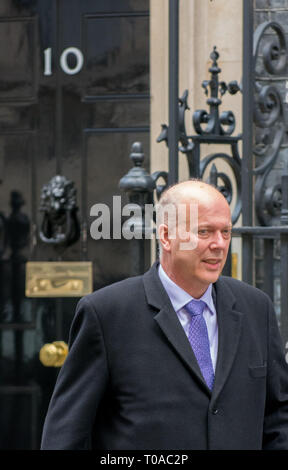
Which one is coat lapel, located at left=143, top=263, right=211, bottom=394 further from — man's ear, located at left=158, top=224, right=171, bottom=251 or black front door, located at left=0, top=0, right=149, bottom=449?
black front door, located at left=0, top=0, right=149, bottom=449

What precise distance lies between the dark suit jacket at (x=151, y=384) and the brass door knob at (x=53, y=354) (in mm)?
2615

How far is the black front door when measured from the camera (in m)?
4.85

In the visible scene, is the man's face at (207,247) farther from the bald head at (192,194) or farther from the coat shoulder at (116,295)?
the coat shoulder at (116,295)

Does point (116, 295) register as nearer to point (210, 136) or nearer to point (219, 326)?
point (219, 326)

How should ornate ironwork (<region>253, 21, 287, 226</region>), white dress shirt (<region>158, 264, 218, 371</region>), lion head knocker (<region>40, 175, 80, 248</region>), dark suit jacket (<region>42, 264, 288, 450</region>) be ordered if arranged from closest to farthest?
1. dark suit jacket (<region>42, 264, 288, 450</region>)
2. white dress shirt (<region>158, 264, 218, 371</region>)
3. ornate ironwork (<region>253, 21, 287, 226</region>)
4. lion head knocker (<region>40, 175, 80, 248</region>)

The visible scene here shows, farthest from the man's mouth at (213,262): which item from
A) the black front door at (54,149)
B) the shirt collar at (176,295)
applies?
the black front door at (54,149)

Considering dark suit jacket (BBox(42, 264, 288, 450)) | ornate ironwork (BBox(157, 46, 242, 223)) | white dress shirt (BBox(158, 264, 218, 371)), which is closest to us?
dark suit jacket (BBox(42, 264, 288, 450))

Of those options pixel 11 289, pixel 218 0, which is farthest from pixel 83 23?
pixel 11 289

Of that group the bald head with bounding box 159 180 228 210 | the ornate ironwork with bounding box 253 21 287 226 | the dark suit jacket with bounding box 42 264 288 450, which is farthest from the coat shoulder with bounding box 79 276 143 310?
the ornate ironwork with bounding box 253 21 287 226

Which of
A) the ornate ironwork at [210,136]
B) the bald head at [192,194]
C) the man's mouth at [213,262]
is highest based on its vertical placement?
the ornate ironwork at [210,136]

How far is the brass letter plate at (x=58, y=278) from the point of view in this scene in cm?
486

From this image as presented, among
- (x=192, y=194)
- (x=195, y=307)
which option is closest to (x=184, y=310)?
(x=195, y=307)

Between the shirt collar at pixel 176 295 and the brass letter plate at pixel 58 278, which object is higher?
Answer: the shirt collar at pixel 176 295
